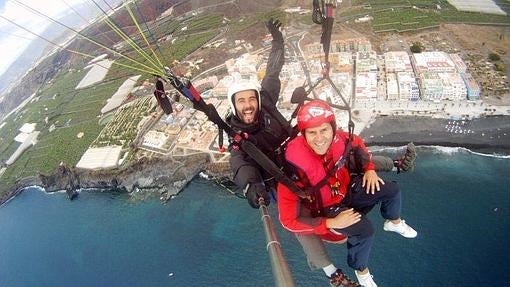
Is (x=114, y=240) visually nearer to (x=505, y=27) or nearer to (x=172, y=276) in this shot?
(x=172, y=276)

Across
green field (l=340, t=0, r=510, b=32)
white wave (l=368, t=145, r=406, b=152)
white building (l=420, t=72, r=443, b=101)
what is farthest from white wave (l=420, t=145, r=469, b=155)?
green field (l=340, t=0, r=510, b=32)

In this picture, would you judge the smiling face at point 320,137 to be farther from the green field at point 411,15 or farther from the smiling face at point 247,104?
the green field at point 411,15

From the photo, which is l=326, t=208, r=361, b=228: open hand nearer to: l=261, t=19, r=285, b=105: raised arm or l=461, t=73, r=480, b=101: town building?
l=261, t=19, r=285, b=105: raised arm

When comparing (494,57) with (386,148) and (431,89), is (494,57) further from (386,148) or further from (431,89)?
(386,148)

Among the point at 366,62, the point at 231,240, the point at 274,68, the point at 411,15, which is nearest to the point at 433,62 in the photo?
the point at 366,62

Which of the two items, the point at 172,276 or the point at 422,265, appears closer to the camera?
the point at 422,265

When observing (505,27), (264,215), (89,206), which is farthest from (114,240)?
(505,27)
